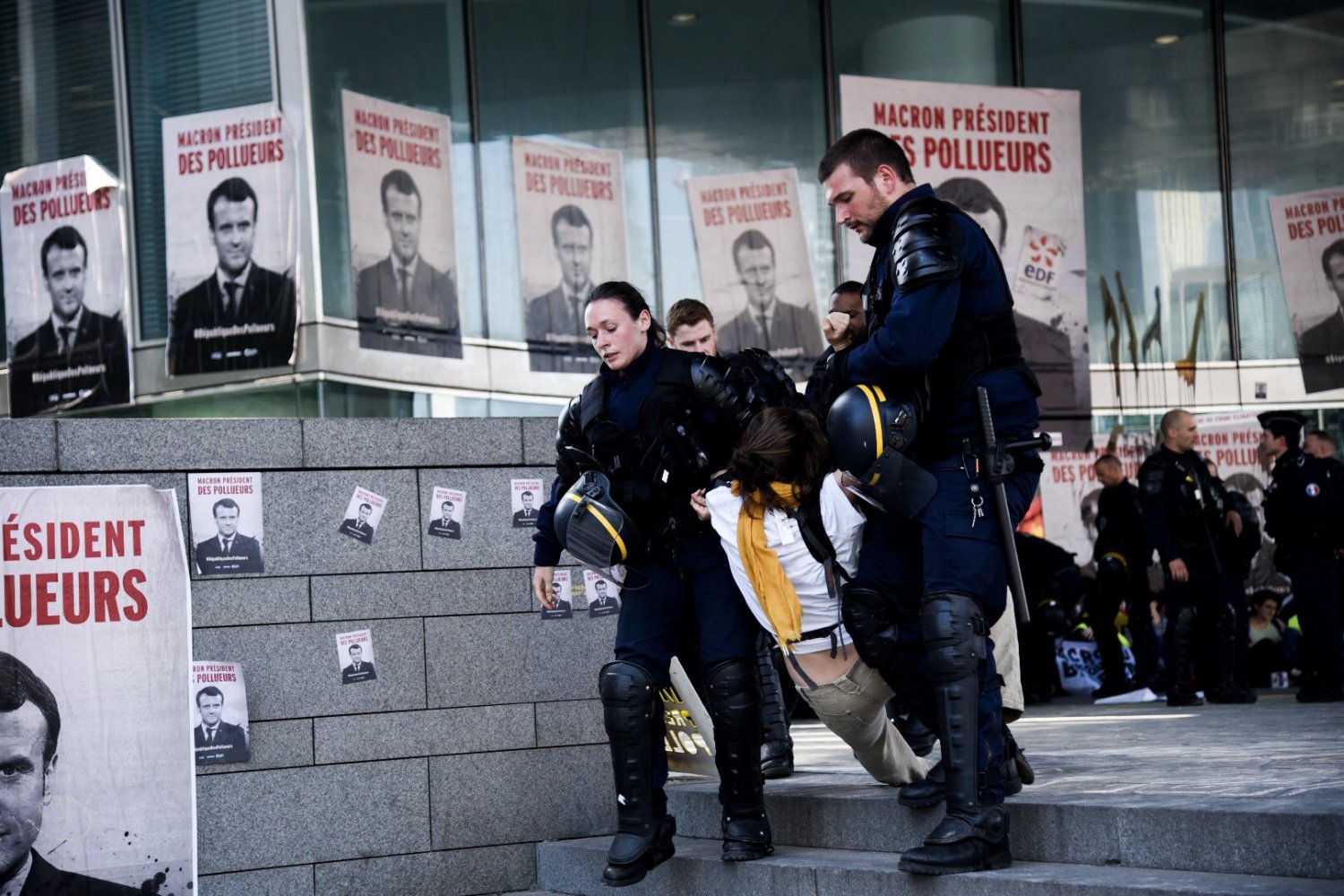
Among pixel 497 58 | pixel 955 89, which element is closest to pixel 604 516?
pixel 497 58

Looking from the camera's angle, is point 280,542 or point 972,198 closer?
point 280,542

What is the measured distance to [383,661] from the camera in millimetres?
6137

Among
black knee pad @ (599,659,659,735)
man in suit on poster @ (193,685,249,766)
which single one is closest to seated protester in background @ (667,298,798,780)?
black knee pad @ (599,659,659,735)

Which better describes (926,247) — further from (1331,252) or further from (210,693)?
(1331,252)

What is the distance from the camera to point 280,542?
19.8 ft

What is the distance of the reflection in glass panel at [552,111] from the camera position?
39.1ft

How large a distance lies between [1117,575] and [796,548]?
6208 millimetres

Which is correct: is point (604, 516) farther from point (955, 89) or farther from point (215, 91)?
point (955, 89)

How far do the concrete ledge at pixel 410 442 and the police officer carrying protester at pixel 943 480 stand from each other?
224 cm

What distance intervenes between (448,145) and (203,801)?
272 inches

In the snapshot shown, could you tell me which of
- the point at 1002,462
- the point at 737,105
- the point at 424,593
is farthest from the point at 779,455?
the point at 737,105

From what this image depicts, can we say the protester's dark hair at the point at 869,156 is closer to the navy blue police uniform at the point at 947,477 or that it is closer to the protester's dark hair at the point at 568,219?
the navy blue police uniform at the point at 947,477

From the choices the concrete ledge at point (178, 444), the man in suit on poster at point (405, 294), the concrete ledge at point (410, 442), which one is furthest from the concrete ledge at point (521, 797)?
the man in suit on poster at point (405, 294)

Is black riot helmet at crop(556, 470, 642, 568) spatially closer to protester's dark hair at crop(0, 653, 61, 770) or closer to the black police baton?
the black police baton
